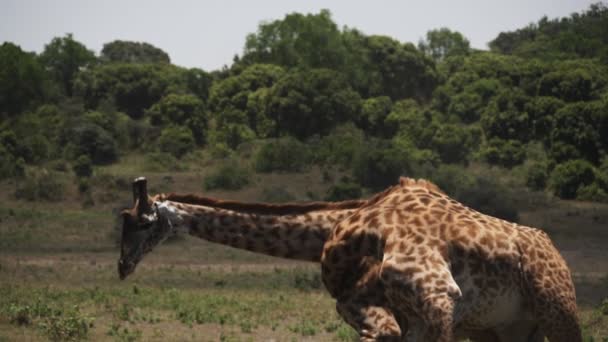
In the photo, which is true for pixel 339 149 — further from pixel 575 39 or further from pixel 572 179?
pixel 575 39

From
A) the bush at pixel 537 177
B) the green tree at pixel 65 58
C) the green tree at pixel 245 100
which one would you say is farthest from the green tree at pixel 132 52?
the bush at pixel 537 177

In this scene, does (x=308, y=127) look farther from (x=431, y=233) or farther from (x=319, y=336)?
(x=431, y=233)

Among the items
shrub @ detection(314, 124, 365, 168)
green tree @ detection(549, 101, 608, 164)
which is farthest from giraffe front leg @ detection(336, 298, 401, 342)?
green tree @ detection(549, 101, 608, 164)

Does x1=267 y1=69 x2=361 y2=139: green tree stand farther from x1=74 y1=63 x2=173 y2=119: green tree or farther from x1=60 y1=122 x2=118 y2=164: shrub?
x1=74 y1=63 x2=173 y2=119: green tree

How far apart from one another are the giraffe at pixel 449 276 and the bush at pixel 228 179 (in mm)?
26143

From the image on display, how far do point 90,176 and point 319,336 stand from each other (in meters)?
24.7

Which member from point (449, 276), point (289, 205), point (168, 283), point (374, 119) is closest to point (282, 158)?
point (374, 119)

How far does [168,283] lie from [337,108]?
28102 millimetres

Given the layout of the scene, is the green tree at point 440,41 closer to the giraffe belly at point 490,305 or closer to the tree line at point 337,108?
the tree line at point 337,108

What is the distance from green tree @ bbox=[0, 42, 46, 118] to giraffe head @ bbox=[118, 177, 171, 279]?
4713 centimetres

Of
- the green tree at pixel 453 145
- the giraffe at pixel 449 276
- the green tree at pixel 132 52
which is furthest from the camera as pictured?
the green tree at pixel 132 52

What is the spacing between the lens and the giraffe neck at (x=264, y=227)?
7695 millimetres

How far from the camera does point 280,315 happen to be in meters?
14.6

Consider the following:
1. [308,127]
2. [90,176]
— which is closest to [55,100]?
[308,127]
